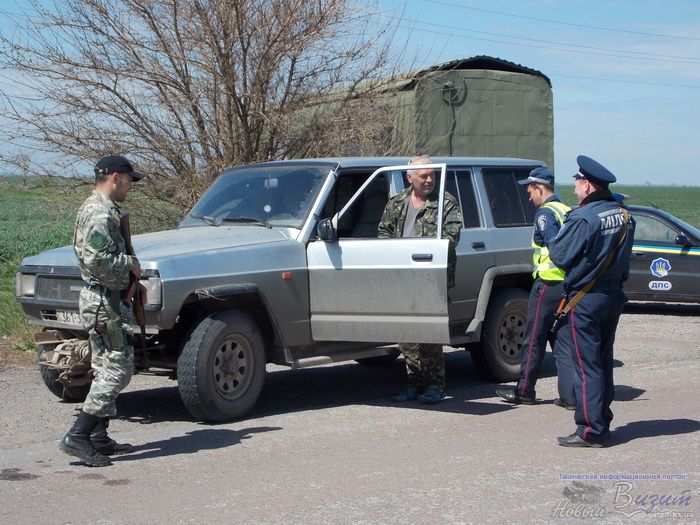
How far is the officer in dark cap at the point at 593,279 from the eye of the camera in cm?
641

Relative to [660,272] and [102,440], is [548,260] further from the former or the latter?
[660,272]

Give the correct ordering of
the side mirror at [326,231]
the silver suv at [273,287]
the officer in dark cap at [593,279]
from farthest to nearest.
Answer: the side mirror at [326,231] < the silver suv at [273,287] < the officer in dark cap at [593,279]

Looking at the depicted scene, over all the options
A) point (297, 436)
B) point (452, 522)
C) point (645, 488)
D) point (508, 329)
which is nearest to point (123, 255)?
point (297, 436)

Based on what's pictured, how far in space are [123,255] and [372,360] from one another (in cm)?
462

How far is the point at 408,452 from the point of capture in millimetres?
6438

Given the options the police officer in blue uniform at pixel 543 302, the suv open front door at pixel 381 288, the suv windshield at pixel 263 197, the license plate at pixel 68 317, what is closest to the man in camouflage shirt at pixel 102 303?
the license plate at pixel 68 317

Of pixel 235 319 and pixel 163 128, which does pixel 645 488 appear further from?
pixel 163 128

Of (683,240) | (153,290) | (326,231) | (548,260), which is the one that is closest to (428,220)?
(326,231)

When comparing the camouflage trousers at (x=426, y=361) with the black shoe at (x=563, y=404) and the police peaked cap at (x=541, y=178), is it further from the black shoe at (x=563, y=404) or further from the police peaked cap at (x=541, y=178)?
the police peaked cap at (x=541, y=178)

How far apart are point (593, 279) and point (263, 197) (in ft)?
9.95

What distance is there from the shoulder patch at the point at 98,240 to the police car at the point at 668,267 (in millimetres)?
9883

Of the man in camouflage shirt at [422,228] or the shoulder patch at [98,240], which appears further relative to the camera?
the man in camouflage shirt at [422,228]

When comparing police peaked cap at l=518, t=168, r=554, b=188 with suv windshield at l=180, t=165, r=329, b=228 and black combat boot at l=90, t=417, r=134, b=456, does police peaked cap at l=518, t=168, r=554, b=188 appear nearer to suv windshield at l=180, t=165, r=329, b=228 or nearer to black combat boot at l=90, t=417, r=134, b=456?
suv windshield at l=180, t=165, r=329, b=228

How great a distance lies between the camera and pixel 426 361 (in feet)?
26.4
